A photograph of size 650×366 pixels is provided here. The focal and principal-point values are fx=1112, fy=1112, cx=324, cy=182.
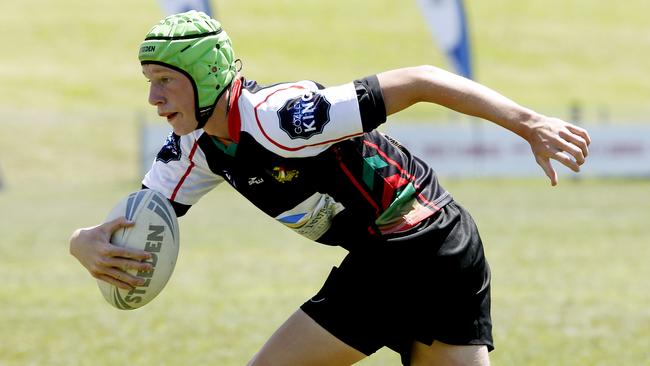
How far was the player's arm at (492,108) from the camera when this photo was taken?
3.66m

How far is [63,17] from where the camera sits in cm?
5181

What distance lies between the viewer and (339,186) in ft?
13.6

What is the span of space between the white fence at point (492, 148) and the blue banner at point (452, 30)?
7.20 feet

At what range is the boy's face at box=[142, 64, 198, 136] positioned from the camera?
393cm

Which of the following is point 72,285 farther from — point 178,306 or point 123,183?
point 123,183

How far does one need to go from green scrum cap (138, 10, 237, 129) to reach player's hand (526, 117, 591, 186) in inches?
44.0

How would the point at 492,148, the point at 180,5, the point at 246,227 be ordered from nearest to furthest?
the point at 246,227 < the point at 180,5 < the point at 492,148

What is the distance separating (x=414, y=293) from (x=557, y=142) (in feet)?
2.99

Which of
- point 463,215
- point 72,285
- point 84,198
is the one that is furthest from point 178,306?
point 84,198

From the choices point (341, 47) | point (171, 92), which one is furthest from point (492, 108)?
point (341, 47)

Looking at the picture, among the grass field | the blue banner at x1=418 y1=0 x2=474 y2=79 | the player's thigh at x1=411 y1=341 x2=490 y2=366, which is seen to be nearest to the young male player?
the player's thigh at x1=411 y1=341 x2=490 y2=366

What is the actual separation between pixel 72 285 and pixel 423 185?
6.76m

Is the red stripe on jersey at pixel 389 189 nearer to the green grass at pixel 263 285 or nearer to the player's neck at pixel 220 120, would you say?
the player's neck at pixel 220 120

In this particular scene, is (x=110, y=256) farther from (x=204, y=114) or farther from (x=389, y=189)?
(x=389, y=189)
